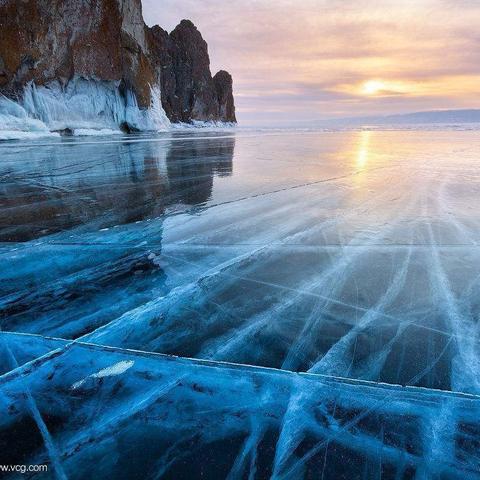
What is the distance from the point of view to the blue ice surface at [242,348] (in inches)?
46.7

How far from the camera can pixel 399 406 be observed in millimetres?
1359

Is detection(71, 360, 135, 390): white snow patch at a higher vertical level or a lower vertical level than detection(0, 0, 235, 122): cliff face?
lower

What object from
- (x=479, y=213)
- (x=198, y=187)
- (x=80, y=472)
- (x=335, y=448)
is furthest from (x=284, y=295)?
(x=198, y=187)

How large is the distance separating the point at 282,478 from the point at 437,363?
0.90 m

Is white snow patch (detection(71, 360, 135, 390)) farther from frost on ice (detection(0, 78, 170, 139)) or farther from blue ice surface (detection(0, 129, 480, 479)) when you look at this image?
frost on ice (detection(0, 78, 170, 139))

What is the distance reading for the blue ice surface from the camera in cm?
119

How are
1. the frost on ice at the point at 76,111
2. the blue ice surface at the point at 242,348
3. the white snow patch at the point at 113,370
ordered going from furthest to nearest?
the frost on ice at the point at 76,111, the white snow patch at the point at 113,370, the blue ice surface at the point at 242,348

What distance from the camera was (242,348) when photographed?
5.53ft

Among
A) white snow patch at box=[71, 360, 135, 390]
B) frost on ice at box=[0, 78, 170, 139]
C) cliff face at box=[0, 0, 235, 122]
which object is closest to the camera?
white snow patch at box=[71, 360, 135, 390]

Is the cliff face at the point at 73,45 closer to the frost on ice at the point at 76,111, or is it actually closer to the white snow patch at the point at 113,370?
the frost on ice at the point at 76,111

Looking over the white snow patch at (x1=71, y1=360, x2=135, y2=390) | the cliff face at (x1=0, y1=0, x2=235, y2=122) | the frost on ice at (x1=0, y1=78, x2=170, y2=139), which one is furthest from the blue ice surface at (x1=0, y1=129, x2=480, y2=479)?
the cliff face at (x1=0, y1=0, x2=235, y2=122)

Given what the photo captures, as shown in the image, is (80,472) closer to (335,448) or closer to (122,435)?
(122,435)

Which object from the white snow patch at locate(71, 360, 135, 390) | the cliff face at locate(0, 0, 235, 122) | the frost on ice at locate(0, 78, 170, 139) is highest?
the cliff face at locate(0, 0, 235, 122)

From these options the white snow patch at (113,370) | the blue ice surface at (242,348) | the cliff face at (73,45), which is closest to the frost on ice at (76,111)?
the cliff face at (73,45)
